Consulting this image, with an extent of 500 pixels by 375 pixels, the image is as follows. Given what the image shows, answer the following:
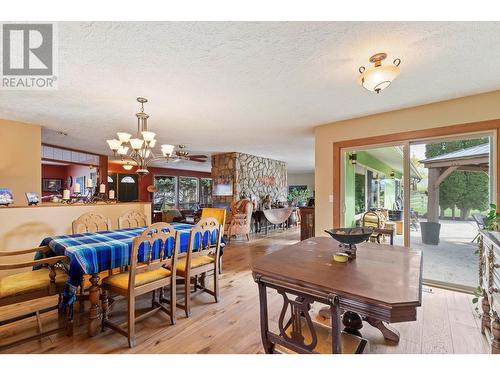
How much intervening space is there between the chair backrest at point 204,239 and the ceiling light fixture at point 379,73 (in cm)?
190

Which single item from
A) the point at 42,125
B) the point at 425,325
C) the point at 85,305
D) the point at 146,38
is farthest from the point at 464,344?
the point at 42,125

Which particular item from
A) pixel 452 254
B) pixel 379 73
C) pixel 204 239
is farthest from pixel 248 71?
pixel 452 254

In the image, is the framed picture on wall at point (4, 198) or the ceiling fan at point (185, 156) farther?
the ceiling fan at point (185, 156)

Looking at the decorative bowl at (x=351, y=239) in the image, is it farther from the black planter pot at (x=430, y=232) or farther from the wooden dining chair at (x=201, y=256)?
the black planter pot at (x=430, y=232)

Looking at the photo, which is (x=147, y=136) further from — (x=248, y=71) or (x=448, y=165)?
(x=448, y=165)

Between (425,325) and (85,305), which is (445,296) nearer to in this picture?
(425,325)

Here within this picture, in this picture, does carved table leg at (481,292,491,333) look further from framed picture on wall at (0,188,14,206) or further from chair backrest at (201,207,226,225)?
framed picture on wall at (0,188,14,206)

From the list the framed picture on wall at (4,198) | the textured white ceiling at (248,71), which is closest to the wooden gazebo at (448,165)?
the textured white ceiling at (248,71)

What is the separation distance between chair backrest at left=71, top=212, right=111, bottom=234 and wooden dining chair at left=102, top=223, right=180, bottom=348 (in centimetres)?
118

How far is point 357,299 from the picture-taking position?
3.42 feet

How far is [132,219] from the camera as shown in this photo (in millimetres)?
3387

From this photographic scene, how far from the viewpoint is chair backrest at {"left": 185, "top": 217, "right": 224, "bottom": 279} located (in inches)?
87.8

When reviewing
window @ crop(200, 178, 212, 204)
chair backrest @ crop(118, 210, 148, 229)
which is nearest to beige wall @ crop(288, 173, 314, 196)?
window @ crop(200, 178, 212, 204)

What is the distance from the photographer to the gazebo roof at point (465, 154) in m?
2.74
